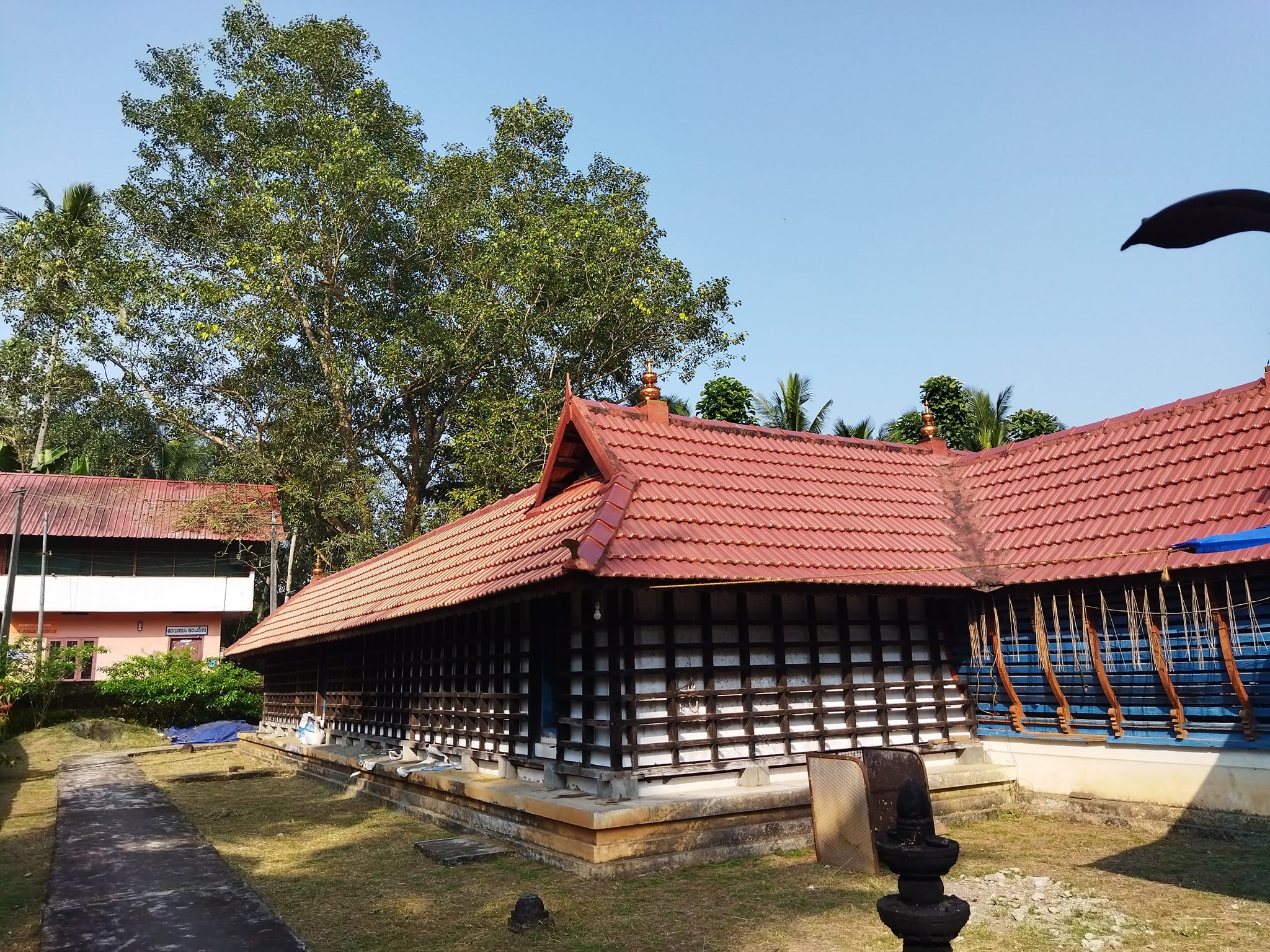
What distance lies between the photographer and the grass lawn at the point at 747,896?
6.16 meters

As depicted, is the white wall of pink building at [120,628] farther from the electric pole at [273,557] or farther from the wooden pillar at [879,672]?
the wooden pillar at [879,672]

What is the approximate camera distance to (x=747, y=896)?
23.7 ft

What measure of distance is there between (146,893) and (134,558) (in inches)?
1099

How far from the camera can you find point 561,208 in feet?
89.5

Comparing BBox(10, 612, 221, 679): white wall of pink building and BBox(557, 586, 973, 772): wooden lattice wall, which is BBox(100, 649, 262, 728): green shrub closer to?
BBox(10, 612, 221, 679): white wall of pink building

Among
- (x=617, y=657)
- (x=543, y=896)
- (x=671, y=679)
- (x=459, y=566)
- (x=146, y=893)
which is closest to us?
(x=543, y=896)

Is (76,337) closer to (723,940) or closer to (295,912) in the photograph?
(295,912)

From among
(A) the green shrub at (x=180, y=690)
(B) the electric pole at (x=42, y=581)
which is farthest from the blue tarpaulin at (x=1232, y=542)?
(B) the electric pole at (x=42, y=581)

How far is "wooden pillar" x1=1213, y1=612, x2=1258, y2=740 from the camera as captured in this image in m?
8.88

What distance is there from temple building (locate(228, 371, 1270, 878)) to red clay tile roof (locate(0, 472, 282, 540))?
64.4 feet

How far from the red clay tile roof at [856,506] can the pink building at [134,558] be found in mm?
19631

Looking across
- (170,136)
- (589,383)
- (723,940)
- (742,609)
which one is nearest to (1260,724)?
(742,609)

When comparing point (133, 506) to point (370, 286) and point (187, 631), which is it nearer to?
point (187, 631)

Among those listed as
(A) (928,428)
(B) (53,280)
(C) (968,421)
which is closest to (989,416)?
(C) (968,421)
